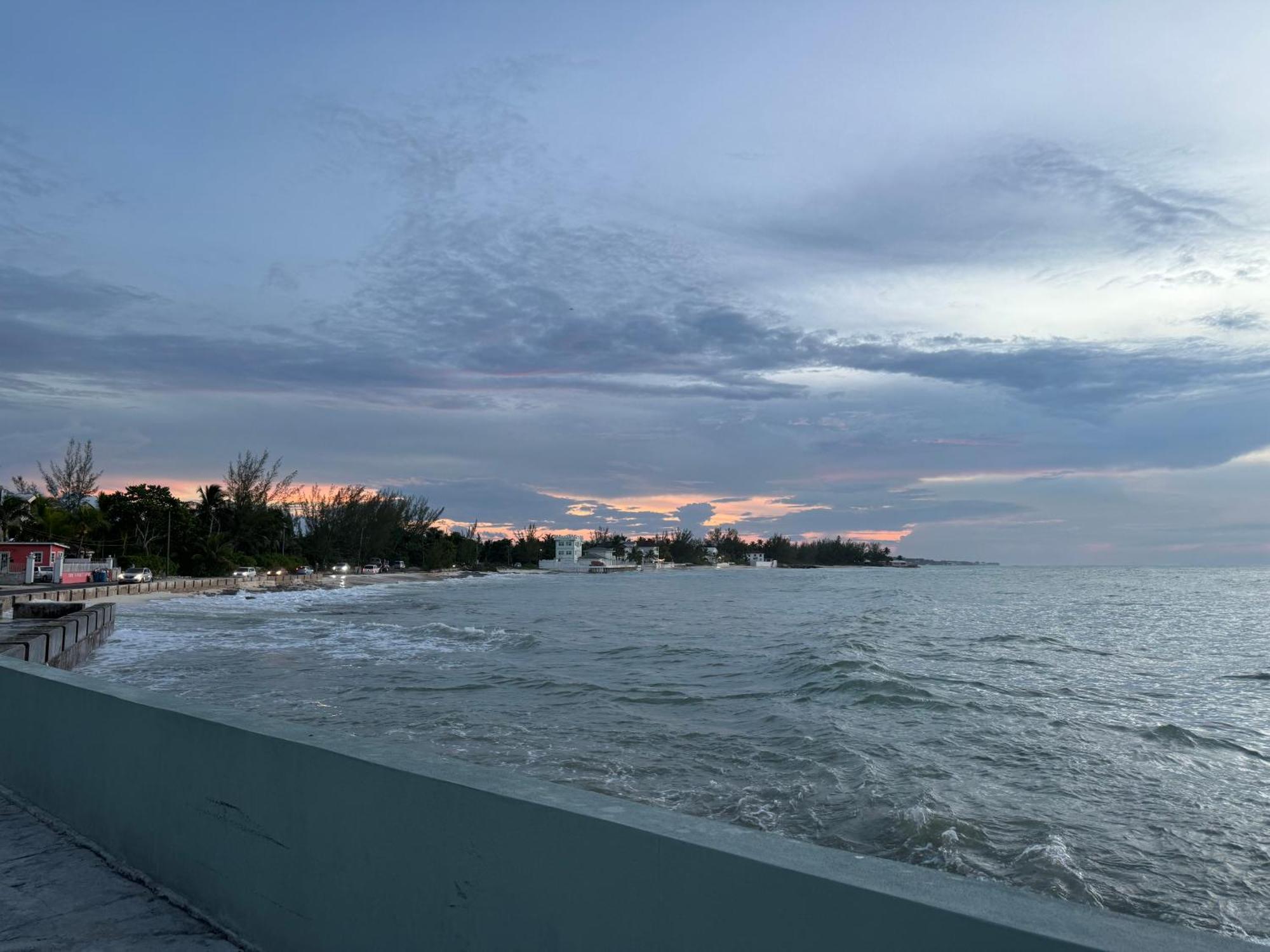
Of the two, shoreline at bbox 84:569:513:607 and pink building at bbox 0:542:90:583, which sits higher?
pink building at bbox 0:542:90:583

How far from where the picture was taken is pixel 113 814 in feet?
16.1

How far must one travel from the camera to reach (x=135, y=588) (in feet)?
173

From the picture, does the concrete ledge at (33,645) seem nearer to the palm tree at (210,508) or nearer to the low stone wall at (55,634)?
the low stone wall at (55,634)

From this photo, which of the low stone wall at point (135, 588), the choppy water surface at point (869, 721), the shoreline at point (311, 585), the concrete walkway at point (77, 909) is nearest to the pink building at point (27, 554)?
the low stone wall at point (135, 588)

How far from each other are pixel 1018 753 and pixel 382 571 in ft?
435

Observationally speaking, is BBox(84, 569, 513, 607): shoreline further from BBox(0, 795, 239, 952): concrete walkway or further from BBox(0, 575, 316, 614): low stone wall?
BBox(0, 795, 239, 952): concrete walkway

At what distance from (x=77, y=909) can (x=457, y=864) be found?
→ 7.99 ft

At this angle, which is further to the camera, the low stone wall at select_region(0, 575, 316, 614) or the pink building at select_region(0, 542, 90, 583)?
the pink building at select_region(0, 542, 90, 583)

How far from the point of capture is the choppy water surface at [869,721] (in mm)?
8375

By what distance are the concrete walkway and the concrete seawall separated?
0.37ft

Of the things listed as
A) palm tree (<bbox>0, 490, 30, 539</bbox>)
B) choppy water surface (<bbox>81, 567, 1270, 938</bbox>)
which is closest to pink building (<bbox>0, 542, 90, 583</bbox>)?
palm tree (<bbox>0, 490, 30, 539</bbox>)

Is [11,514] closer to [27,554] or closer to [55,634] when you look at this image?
[27,554]

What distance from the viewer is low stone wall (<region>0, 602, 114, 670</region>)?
14816 mm

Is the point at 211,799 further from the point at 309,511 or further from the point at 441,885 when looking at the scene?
the point at 309,511
